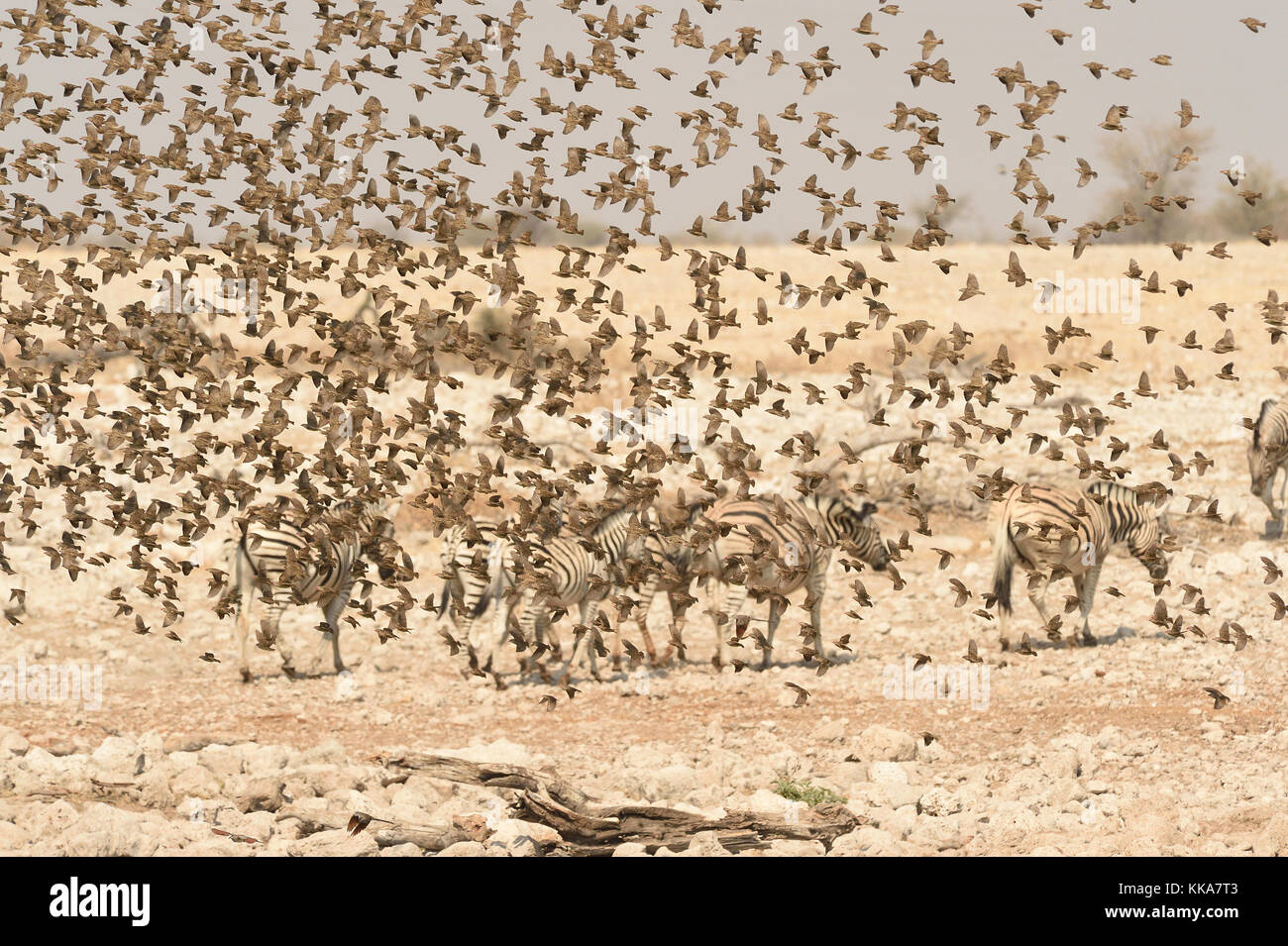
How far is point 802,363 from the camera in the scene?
104ft

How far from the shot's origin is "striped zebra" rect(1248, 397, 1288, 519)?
1969 centimetres

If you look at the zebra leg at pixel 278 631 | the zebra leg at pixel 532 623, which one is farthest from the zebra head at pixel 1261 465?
the zebra leg at pixel 278 631

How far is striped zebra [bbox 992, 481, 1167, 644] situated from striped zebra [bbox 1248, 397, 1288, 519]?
11.5 ft

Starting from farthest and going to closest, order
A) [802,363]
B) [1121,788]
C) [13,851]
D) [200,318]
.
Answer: [802,363] → [200,318] → [1121,788] → [13,851]

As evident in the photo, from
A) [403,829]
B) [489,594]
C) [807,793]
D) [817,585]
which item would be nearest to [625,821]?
[403,829]

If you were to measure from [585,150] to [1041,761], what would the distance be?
20.3 ft

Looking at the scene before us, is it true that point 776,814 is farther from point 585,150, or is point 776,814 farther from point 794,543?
point 794,543

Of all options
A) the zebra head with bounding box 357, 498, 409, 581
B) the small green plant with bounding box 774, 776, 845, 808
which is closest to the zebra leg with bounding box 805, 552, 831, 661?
the small green plant with bounding box 774, 776, 845, 808

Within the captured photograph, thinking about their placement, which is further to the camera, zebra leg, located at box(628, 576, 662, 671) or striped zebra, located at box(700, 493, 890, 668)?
striped zebra, located at box(700, 493, 890, 668)

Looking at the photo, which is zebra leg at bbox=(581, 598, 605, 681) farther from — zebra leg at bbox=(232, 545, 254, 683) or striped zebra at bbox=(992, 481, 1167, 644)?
striped zebra at bbox=(992, 481, 1167, 644)

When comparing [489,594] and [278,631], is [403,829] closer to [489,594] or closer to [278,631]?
[489,594]

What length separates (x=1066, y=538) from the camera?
49.5 feet

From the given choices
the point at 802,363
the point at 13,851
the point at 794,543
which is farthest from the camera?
the point at 802,363

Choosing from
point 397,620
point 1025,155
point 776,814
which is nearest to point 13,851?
point 397,620
